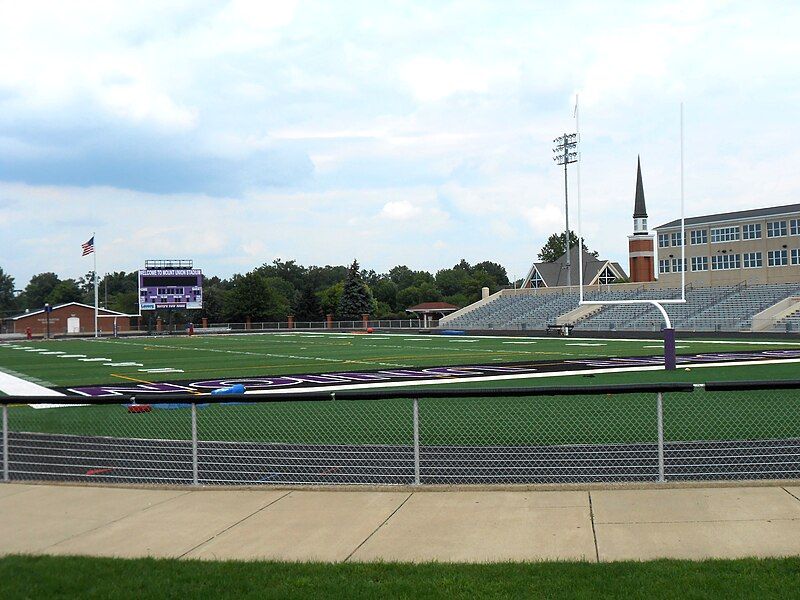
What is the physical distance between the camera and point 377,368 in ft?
102

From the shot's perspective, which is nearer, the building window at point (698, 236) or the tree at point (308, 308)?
the building window at point (698, 236)

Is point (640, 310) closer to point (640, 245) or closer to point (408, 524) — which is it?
point (640, 245)

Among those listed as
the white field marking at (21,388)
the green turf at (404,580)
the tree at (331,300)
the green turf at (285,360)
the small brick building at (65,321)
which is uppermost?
the tree at (331,300)

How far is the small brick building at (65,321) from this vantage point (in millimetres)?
98062

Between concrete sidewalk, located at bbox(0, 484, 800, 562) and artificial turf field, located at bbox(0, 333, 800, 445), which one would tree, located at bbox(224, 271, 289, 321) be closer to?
artificial turf field, located at bbox(0, 333, 800, 445)

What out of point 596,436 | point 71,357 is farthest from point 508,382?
point 71,357

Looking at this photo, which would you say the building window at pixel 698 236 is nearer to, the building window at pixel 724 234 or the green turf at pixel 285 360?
the building window at pixel 724 234

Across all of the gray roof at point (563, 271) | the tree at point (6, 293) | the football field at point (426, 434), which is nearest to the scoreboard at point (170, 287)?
the gray roof at point (563, 271)

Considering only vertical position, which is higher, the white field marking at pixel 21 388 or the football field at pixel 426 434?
the football field at pixel 426 434

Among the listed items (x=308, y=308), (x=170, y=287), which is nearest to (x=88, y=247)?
(x=170, y=287)

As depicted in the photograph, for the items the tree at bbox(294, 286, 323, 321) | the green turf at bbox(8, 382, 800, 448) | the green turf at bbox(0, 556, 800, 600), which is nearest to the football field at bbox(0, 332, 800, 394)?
the green turf at bbox(8, 382, 800, 448)

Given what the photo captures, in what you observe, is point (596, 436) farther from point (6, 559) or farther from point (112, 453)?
point (6, 559)

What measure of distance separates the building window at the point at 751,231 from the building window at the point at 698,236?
315 cm

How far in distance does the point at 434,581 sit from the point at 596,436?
25.1ft
